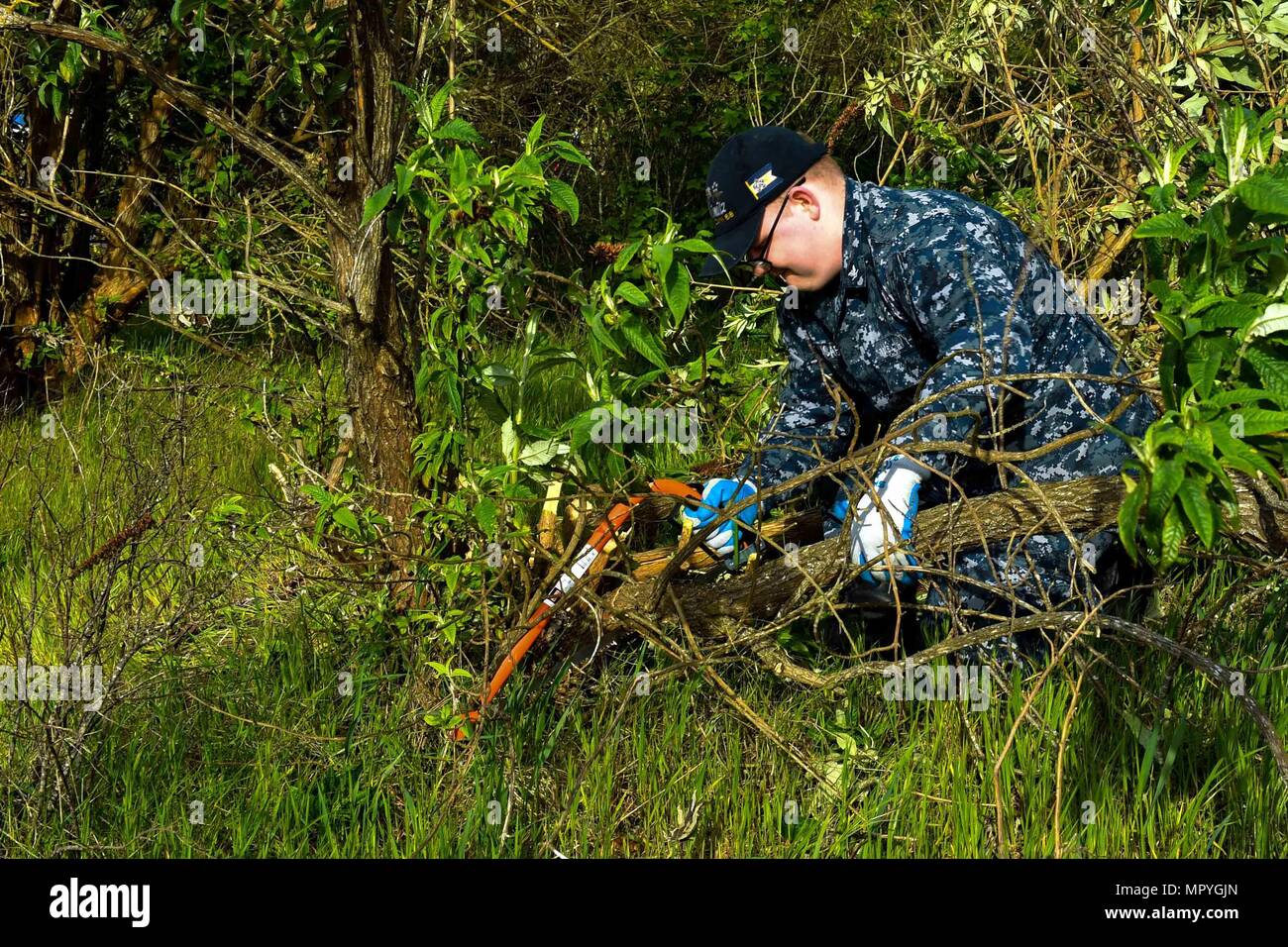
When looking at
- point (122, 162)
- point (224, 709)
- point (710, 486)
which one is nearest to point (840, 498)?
point (710, 486)

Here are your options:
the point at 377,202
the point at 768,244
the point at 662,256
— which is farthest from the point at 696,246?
the point at 768,244

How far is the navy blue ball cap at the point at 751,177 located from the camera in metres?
3.08

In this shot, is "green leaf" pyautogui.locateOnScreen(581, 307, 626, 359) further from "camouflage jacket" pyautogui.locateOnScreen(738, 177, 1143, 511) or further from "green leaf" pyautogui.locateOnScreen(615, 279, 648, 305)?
"camouflage jacket" pyautogui.locateOnScreen(738, 177, 1143, 511)

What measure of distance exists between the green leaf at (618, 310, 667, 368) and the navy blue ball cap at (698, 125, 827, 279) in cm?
46

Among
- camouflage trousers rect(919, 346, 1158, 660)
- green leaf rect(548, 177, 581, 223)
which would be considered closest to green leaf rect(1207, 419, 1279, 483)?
green leaf rect(548, 177, 581, 223)

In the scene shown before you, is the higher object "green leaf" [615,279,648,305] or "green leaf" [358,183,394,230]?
"green leaf" [358,183,394,230]

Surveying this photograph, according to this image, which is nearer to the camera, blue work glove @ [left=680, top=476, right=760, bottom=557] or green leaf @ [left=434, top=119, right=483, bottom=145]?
green leaf @ [left=434, top=119, right=483, bottom=145]

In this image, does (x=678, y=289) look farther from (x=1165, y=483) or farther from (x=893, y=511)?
(x=1165, y=483)

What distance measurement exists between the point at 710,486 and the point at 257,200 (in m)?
3.00

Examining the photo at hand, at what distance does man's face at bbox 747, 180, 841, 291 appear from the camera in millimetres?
3152

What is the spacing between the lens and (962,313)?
299 cm

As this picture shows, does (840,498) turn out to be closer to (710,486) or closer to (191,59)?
(710,486)

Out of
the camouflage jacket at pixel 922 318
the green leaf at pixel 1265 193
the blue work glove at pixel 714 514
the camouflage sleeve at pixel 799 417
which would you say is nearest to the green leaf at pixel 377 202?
the camouflage jacket at pixel 922 318

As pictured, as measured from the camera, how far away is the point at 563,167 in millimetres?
7945
